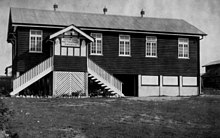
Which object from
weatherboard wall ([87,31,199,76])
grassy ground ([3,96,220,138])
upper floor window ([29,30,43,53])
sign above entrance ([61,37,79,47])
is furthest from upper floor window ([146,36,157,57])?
grassy ground ([3,96,220,138])

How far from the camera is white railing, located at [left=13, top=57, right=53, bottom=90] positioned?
29.3 meters

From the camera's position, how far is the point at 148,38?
118 feet

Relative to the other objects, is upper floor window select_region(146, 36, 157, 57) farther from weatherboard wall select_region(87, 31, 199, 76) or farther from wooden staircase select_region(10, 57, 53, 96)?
wooden staircase select_region(10, 57, 53, 96)

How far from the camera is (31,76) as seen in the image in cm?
2975

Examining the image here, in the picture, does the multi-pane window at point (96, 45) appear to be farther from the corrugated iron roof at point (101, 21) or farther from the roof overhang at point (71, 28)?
the roof overhang at point (71, 28)

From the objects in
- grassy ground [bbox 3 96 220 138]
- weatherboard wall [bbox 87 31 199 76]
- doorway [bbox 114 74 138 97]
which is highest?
weatherboard wall [bbox 87 31 199 76]

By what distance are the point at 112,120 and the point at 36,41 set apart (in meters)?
15.5

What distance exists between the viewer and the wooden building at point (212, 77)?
53878mm

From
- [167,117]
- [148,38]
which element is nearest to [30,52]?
[148,38]

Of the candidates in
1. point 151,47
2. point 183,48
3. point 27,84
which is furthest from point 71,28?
point 183,48

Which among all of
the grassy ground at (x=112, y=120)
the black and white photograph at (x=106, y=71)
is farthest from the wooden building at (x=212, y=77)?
the grassy ground at (x=112, y=120)

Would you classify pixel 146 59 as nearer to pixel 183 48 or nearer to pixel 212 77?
pixel 183 48

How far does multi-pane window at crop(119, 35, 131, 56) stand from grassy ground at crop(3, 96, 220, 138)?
9.58 meters

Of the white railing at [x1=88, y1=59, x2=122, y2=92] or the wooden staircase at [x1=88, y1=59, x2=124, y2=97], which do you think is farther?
the white railing at [x1=88, y1=59, x2=122, y2=92]
